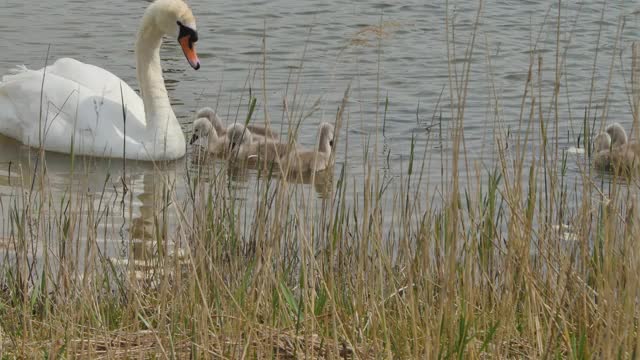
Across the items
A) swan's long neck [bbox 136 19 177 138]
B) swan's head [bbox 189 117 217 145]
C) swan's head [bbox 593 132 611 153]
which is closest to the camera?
swan's head [bbox 593 132 611 153]

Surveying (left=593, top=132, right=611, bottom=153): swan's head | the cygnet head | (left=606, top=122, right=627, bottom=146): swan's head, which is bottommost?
the cygnet head

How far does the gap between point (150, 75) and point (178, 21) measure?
43cm

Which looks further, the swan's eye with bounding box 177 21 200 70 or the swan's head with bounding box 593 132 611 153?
the swan's eye with bounding box 177 21 200 70

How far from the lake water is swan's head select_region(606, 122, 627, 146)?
278 mm

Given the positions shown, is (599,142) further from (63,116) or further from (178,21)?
(63,116)

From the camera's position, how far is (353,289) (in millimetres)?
4238

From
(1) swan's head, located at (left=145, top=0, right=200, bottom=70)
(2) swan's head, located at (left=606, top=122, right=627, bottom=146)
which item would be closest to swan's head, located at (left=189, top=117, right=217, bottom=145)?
(1) swan's head, located at (left=145, top=0, right=200, bottom=70)

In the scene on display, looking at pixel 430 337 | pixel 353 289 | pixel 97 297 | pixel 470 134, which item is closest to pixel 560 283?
pixel 430 337

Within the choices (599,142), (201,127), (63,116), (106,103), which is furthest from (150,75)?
(599,142)

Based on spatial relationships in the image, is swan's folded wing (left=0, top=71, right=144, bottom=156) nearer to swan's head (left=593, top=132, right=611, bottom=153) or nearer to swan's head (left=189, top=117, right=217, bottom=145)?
swan's head (left=189, top=117, right=217, bottom=145)

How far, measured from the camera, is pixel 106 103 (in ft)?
27.7

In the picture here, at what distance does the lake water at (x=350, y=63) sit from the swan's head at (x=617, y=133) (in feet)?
0.91

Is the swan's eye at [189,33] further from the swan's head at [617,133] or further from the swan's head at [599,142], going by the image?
the swan's head at [599,142]

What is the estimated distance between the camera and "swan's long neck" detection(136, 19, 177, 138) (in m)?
8.70
